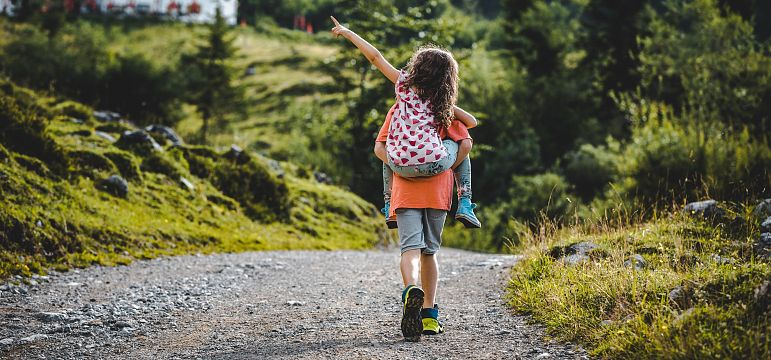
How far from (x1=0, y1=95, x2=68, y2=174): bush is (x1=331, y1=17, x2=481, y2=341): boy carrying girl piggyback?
7.93 meters

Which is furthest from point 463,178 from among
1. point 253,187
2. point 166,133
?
point 166,133

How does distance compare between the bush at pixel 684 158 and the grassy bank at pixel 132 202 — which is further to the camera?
the bush at pixel 684 158

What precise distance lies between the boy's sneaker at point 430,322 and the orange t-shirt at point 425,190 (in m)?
0.88

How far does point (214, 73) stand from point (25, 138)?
22.1 metres

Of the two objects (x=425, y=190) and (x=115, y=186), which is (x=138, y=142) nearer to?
(x=115, y=186)

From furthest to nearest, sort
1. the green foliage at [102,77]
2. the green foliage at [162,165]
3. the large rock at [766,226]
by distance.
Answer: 1. the green foliage at [102,77]
2. the green foliage at [162,165]
3. the large rock at [766,226]

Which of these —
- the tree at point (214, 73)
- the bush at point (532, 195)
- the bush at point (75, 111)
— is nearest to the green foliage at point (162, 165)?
the bush at point (75, 111)

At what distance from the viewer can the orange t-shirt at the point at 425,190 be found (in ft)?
16.9

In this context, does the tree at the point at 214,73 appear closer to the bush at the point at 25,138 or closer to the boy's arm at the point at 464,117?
the bush at the point at 25,138

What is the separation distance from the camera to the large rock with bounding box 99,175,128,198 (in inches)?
463

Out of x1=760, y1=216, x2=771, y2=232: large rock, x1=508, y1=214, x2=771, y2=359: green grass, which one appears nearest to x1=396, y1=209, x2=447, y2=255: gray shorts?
x1=508, y1=214, x2=771, y2=359: green grass

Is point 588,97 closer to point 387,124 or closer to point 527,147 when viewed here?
point 527,147

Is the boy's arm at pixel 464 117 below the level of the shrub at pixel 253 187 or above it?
above

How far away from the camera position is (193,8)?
8169 centimetres
